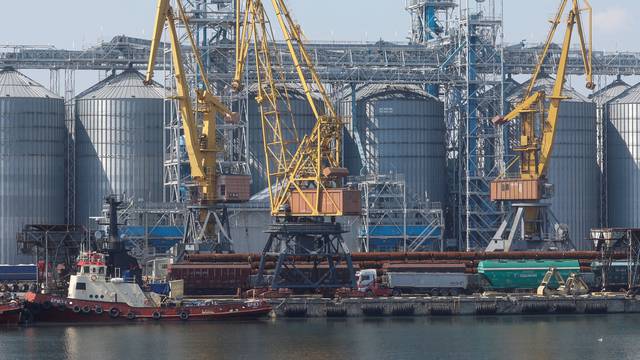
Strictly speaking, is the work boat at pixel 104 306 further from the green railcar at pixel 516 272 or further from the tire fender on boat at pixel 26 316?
the green railcar at pixel 516 272

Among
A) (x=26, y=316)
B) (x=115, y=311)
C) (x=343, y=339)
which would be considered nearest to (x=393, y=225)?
(x=115, y=311)

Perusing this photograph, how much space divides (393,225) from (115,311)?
60346mm

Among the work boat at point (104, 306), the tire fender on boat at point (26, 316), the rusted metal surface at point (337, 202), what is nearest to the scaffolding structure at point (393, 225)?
the rusted metal surface at point (337, 202)

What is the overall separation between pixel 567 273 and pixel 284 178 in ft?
93.7

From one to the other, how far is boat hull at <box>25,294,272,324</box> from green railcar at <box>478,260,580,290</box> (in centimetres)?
2701

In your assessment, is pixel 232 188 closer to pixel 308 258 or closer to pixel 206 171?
pixel 206 171

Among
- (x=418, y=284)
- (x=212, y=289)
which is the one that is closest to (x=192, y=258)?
(x=212, y=289)

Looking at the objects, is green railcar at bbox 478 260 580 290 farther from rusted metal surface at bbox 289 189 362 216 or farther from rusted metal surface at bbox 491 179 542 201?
rusted metal surface at bbox 491 179 542 201

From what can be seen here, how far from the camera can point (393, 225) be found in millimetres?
197250

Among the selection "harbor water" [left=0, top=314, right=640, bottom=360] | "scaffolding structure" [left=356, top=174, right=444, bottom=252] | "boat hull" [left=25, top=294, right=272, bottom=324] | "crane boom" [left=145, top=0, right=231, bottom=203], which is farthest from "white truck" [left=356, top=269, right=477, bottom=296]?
"scaffolding structure" [left=356, top=174, right=444, bottom=252]

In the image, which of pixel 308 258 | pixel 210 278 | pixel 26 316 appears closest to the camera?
→ pixel 26 316

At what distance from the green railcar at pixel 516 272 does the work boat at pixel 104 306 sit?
27.6 meters

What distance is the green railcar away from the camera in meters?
163

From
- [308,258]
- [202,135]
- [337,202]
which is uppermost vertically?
[202,135]
